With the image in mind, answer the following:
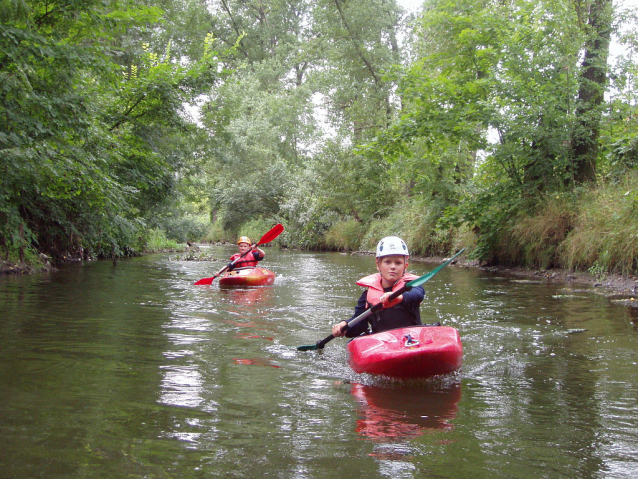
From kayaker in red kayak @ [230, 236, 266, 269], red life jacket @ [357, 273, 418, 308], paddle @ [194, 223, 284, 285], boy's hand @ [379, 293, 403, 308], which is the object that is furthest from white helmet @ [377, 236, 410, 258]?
kayaker in red kayak @ [230, 236, 266, 269]

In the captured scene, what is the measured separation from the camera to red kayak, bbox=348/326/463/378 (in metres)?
3.85

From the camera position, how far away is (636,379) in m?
3.92

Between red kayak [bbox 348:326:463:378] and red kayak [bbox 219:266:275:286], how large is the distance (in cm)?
607

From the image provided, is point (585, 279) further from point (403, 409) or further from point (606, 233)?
point (403, 409)

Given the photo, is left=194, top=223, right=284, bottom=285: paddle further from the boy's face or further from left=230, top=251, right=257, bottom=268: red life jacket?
the boy's face

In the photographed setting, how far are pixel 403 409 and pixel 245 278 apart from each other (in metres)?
7.14

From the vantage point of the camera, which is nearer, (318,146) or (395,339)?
(395,339)

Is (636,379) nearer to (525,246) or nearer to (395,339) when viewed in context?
(395,339)

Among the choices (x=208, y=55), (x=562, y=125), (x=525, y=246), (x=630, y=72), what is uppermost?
(x=208, y=55)

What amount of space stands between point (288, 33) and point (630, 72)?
29.7m

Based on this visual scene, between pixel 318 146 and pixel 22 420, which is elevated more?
pixel 318 146

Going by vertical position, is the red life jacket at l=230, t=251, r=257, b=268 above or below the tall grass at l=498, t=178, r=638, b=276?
below

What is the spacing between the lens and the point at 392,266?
4723 mm

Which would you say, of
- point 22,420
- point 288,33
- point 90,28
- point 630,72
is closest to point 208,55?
point 90,28
